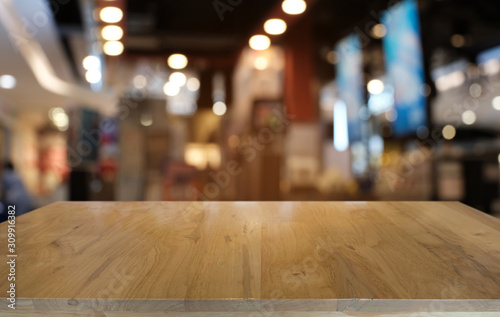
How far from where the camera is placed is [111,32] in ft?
16.5

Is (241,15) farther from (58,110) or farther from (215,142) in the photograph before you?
(58,110)

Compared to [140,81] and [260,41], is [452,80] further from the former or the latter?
[140,81]

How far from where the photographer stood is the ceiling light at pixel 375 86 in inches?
363

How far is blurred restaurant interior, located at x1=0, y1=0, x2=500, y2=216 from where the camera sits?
427 cm

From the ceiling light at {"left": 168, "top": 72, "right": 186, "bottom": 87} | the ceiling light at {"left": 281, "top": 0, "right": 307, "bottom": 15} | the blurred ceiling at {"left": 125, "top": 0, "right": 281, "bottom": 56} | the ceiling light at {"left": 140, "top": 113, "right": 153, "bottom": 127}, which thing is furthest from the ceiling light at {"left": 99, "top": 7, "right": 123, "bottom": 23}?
the ceiling light at {"left": 168, "top": 72, "right": 186, "bottom": 87}

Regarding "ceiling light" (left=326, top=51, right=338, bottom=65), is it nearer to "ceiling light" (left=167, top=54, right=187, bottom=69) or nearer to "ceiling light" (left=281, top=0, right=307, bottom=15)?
"ceiling light" (left=167, top=54, right=187, bottom=69)

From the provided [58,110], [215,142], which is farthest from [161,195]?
[58,110]

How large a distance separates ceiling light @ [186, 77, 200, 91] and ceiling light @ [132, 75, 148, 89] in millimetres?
1097

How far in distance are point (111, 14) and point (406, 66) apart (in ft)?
9.94

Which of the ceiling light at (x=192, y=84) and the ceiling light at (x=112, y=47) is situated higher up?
the ceiling light at (x=192, y=84)

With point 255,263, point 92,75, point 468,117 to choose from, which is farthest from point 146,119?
point 255,263

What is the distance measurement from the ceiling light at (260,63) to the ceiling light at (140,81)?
335 centimetres

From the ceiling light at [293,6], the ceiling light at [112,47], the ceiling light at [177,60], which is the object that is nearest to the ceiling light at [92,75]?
the ceiling light at [112,47]

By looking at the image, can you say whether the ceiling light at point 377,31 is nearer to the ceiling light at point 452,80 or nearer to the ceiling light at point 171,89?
the ceiling light at point 452,80
